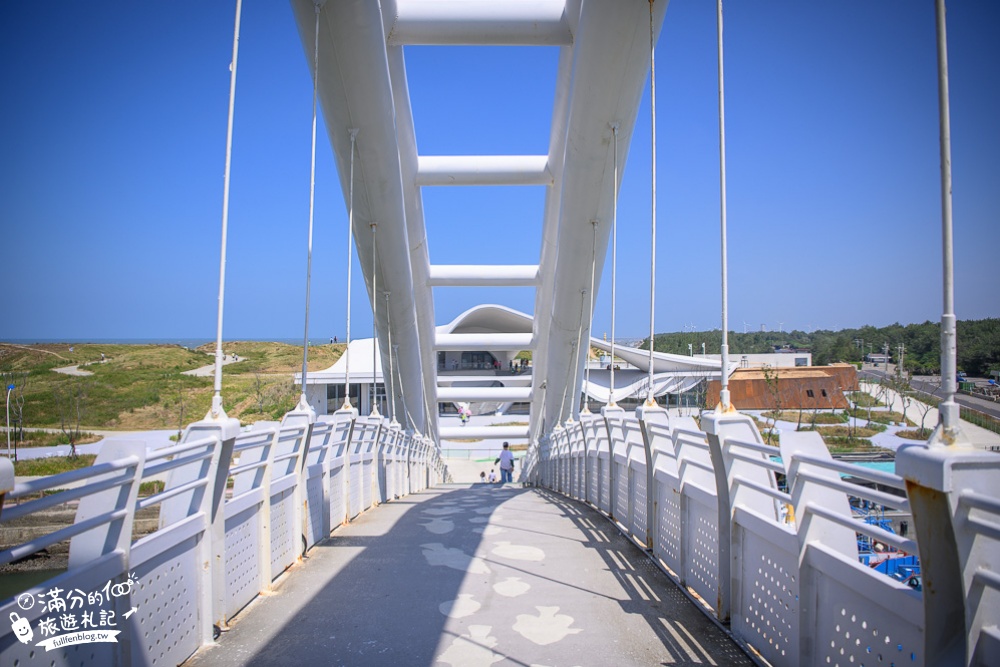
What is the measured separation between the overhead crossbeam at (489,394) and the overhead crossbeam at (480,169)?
8.89m

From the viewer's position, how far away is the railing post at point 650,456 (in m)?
5.13

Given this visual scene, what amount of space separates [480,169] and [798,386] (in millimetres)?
26859

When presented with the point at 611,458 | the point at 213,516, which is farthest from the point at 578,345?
the point at 213,516

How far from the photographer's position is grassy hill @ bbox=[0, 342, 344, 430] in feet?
55.9

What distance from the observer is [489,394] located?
A: 21812 millimetres

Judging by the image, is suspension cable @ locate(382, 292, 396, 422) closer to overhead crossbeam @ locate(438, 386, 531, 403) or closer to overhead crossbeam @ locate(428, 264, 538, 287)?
overhead crossbeam @ locate(428, 264, 538, 287)

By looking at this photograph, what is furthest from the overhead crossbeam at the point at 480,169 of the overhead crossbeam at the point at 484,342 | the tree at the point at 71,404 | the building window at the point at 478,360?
the building window at the point at 478,360

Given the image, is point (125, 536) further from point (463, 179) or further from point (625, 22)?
point (463, 179)

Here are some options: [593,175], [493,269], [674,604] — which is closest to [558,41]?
[593,175]

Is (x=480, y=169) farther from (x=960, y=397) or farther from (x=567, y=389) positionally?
(x=960, y=397)

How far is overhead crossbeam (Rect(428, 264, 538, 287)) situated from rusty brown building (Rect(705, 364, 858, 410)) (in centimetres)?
1944

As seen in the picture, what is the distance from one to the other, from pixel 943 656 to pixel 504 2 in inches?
389

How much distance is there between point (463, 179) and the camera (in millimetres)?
12984

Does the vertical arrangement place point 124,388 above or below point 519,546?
above
